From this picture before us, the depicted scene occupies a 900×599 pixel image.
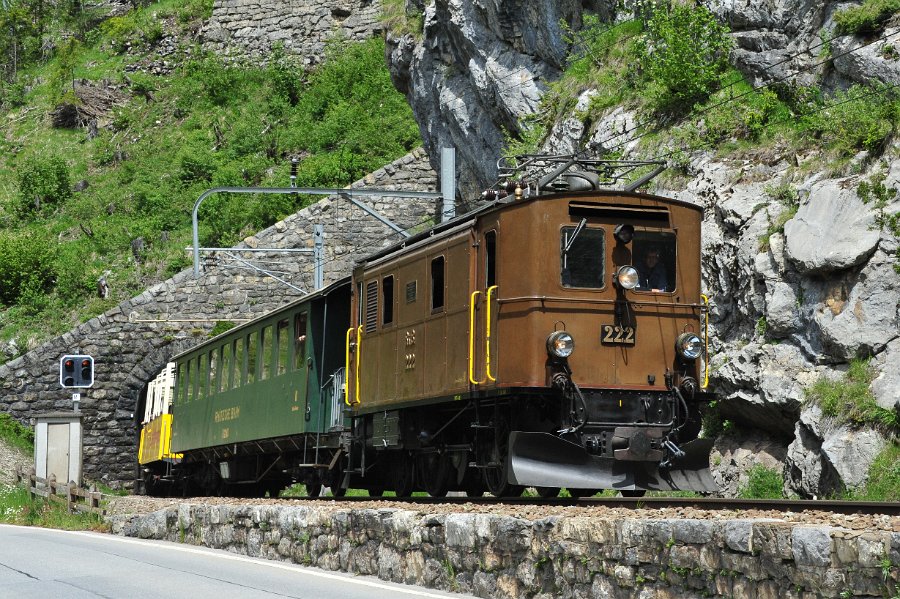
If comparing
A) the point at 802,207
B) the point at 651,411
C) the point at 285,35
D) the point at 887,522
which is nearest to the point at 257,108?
the point at 285,35

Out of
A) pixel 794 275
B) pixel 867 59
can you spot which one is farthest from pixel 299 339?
pixel 867 59

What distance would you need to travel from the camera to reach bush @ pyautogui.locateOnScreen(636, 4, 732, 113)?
2209 centimetres

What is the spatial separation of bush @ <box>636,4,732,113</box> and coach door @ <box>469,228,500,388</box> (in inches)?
385

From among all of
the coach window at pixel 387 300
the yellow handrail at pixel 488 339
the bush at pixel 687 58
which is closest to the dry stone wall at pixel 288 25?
the bush at pixel 687 58

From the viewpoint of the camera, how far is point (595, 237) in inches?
525

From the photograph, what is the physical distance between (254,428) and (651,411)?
999 cm

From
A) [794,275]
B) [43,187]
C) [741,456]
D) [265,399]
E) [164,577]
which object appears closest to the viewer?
[164,577]

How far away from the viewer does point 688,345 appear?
524 inches

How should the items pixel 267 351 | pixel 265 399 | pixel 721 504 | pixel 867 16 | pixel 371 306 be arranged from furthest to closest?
pixel 267 351 → pixel 265 399 → pixel 867 16 → pixel 371 306 → pixel 721 504

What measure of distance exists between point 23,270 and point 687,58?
29061mm

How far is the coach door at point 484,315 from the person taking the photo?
43.1ft

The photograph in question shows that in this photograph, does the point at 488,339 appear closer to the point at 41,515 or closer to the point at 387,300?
the point at 387,300

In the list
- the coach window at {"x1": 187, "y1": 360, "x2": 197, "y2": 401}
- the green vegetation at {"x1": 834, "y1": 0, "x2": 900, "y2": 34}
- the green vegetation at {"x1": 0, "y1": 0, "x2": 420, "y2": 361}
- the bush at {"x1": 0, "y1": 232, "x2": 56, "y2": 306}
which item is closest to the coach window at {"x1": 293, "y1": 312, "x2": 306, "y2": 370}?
the coach window at {"x1": 187, "y1": 360, "x2": 197, "y2": 401}

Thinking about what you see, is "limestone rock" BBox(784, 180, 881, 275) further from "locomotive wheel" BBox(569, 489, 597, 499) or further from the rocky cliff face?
"locomotive wheel" BBox(569, 489, 597, 499)
